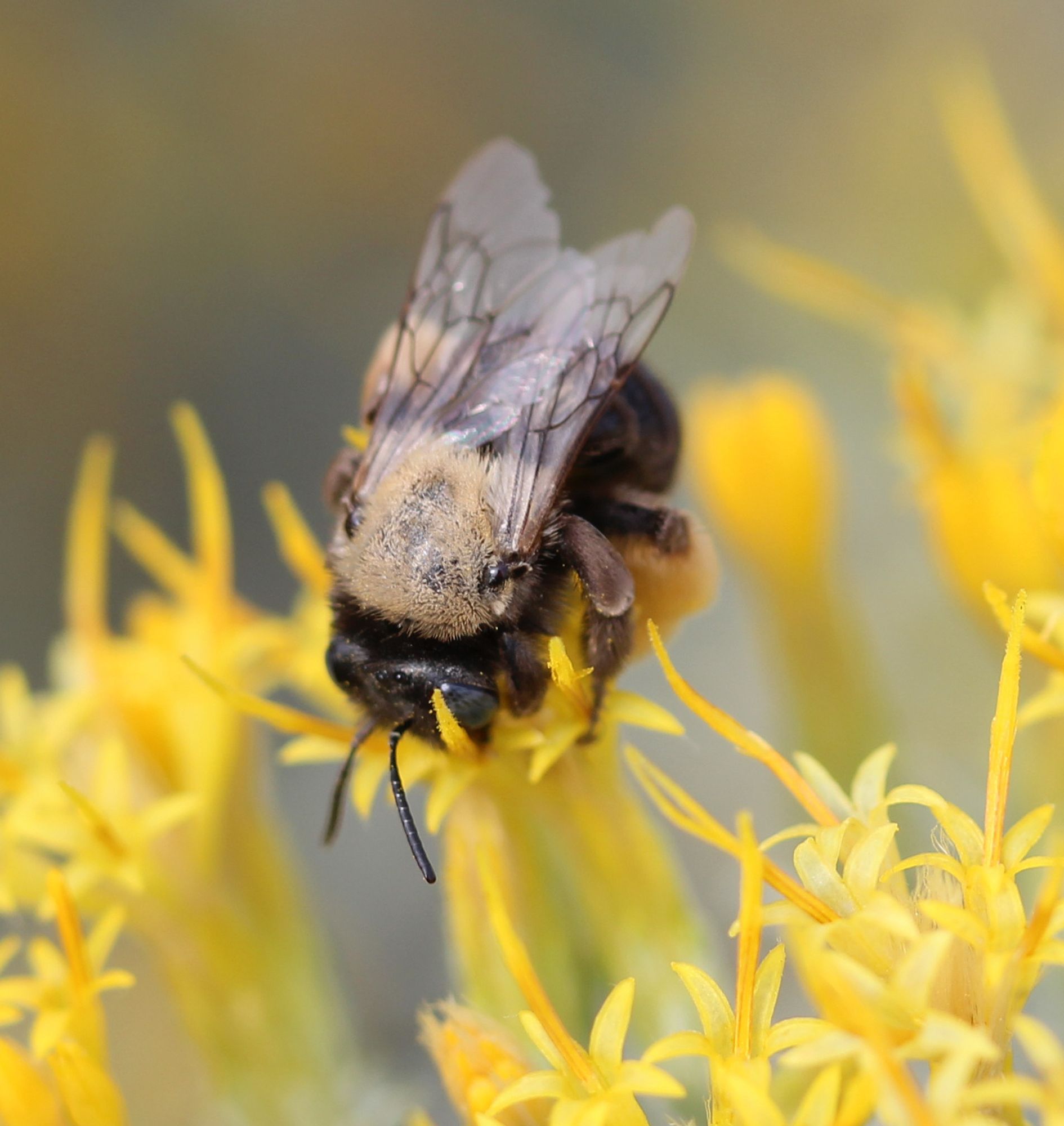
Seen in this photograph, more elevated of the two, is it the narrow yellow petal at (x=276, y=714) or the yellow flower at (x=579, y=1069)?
the narrow yellow petal at (x=276, y=714)

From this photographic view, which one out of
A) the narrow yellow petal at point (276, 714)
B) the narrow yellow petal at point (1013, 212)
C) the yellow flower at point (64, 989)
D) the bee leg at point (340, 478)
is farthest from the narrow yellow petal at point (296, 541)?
the narrow yellow petal at point (1013, 212)

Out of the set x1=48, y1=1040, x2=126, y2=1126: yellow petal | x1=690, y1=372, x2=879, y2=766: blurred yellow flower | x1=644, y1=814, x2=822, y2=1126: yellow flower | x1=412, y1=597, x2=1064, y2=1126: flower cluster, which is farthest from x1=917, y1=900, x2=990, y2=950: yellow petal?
x1=690, y1=372, x2=879, y2=766: blurred yellow flower

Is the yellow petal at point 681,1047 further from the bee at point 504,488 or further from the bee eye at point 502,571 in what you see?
the bee eye at point 502,571

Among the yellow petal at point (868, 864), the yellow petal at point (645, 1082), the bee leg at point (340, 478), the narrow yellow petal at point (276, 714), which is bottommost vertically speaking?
the yellow petal at point (645, 1082)

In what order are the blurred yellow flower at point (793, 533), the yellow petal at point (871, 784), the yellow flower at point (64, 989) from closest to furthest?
the yellow petal at point (871, 784), the yellow flower at point (64, 989), the blurred yellow flower at point (793, 533)

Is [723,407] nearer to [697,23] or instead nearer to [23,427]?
[23,427]

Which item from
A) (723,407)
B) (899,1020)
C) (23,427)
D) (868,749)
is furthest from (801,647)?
(23,427)

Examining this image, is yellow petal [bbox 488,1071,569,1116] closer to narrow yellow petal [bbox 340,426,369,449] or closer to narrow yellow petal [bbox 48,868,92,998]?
narrow yellow petal [bbox 48,868,92,998]
